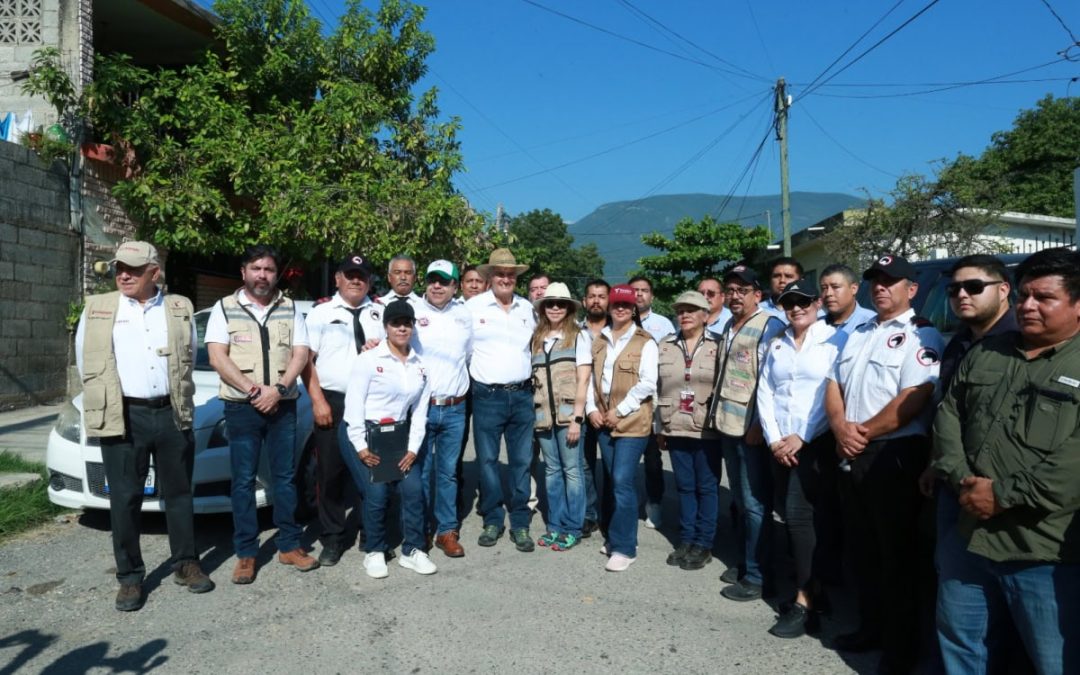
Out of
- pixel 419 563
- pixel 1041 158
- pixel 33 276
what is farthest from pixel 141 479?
pixel 1041 158

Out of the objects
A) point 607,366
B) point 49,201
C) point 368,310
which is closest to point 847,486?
point 607,366

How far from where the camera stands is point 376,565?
501 centimetres

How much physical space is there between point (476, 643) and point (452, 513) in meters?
1.58

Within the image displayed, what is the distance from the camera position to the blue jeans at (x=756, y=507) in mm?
4641

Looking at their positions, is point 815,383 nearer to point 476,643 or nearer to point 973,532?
point 973,532

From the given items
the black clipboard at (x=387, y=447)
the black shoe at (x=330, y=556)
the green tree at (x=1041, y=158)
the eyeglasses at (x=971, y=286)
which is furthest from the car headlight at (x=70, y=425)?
the green tree at (x=1041, y=158)

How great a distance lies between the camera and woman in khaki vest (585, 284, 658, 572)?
5188mm

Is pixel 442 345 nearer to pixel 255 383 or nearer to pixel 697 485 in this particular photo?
pixel 255 383

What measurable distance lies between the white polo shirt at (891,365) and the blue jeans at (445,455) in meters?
2.64

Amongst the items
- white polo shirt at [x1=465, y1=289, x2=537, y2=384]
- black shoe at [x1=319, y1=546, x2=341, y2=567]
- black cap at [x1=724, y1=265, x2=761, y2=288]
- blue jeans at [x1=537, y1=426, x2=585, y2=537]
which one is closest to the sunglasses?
black cap at [x1=724, y1=265, x2=761, y2=288]

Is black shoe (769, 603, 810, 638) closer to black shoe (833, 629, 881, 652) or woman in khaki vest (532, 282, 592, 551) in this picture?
black shoe (833, 629, 881, 652)

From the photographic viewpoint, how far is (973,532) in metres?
2.89

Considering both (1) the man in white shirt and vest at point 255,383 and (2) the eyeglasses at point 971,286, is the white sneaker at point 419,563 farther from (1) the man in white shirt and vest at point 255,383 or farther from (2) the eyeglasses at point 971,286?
(2) the eyeglasses at point 971,286

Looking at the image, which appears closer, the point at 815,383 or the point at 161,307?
the point at 815,383
